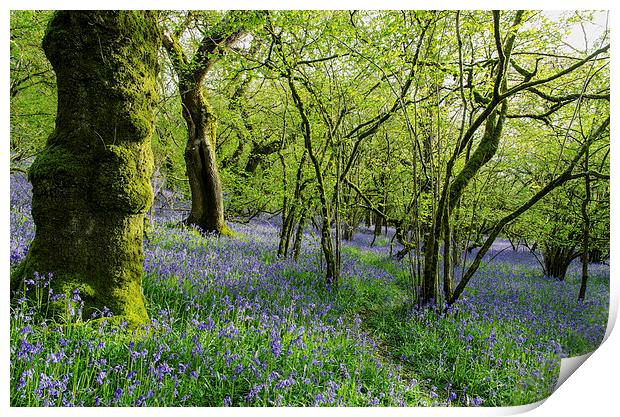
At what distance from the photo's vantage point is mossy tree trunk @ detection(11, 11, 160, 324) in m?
2.53

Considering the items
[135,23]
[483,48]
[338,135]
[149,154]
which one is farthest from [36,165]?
[483,48]

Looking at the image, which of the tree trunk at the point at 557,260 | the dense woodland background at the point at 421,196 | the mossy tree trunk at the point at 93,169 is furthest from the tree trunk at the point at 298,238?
the mossy tree trunk at the point at 93,169

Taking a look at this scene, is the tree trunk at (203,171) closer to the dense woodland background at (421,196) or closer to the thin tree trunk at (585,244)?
the dense woodland background at (421,196)

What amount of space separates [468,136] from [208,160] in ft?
14.8

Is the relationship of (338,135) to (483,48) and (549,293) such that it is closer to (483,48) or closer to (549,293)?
(483,48)

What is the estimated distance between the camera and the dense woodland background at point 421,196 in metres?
2.91

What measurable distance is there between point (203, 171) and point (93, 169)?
176 inches

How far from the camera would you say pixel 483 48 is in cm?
396

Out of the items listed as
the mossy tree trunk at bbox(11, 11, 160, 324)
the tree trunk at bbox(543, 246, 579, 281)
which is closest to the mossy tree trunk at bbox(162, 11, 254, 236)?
the mossy tree trunk at bbox(11, 11, 160, 324)

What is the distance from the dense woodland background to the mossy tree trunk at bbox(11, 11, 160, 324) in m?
0.18

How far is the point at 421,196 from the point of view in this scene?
169 inches

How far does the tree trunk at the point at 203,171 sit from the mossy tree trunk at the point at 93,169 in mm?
3882

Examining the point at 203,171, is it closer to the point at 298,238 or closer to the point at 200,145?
the point at 200,145

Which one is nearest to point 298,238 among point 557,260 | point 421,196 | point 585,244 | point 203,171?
point 421,196
